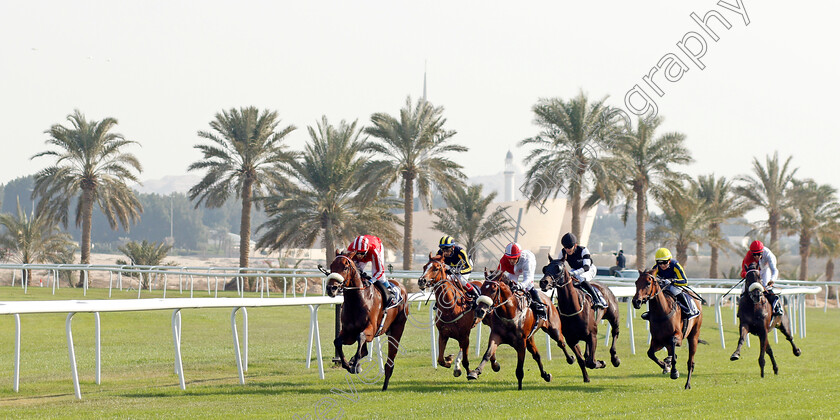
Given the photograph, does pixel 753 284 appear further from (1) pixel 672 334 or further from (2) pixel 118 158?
(2) pixel 118 158

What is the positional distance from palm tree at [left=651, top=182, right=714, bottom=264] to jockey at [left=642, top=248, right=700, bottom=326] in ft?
82.1

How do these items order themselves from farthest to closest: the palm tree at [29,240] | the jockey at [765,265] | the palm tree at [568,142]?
the palm tree at [29,240]
the palm tree at [568,142]
the jockey at [765,265]

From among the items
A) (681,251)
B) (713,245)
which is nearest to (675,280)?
(681,251)

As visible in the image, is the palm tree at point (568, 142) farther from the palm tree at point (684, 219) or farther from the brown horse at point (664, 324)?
the brown horse at point (664, 324)

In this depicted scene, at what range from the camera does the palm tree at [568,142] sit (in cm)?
3319

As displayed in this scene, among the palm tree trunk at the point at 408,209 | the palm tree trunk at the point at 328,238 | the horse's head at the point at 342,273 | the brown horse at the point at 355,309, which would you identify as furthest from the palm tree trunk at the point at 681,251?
the horse's head at the point at 342,273

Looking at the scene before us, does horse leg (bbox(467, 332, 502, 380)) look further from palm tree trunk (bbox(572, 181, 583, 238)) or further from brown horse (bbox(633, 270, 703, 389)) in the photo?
palm tree trunk (bbox(572, 181, 583, 238))

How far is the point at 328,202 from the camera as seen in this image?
34.8 metres

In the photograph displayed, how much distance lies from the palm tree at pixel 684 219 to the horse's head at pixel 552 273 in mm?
26587

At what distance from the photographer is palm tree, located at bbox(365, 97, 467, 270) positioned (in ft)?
110

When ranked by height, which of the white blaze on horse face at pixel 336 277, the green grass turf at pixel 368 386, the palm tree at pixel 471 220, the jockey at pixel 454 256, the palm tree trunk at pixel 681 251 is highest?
the palm tree at pixel 471 220

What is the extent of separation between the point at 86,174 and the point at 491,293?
30.3 metres

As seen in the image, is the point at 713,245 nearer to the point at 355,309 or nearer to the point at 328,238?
the point at 328,238

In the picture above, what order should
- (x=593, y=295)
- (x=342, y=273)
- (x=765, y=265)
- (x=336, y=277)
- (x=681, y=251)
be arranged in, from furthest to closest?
1. (x=681, y=251)
2. (x=765, y=265)
3. (x=593, y=295)
4. (x=342, y=273)
5. (x=336, y=277)
